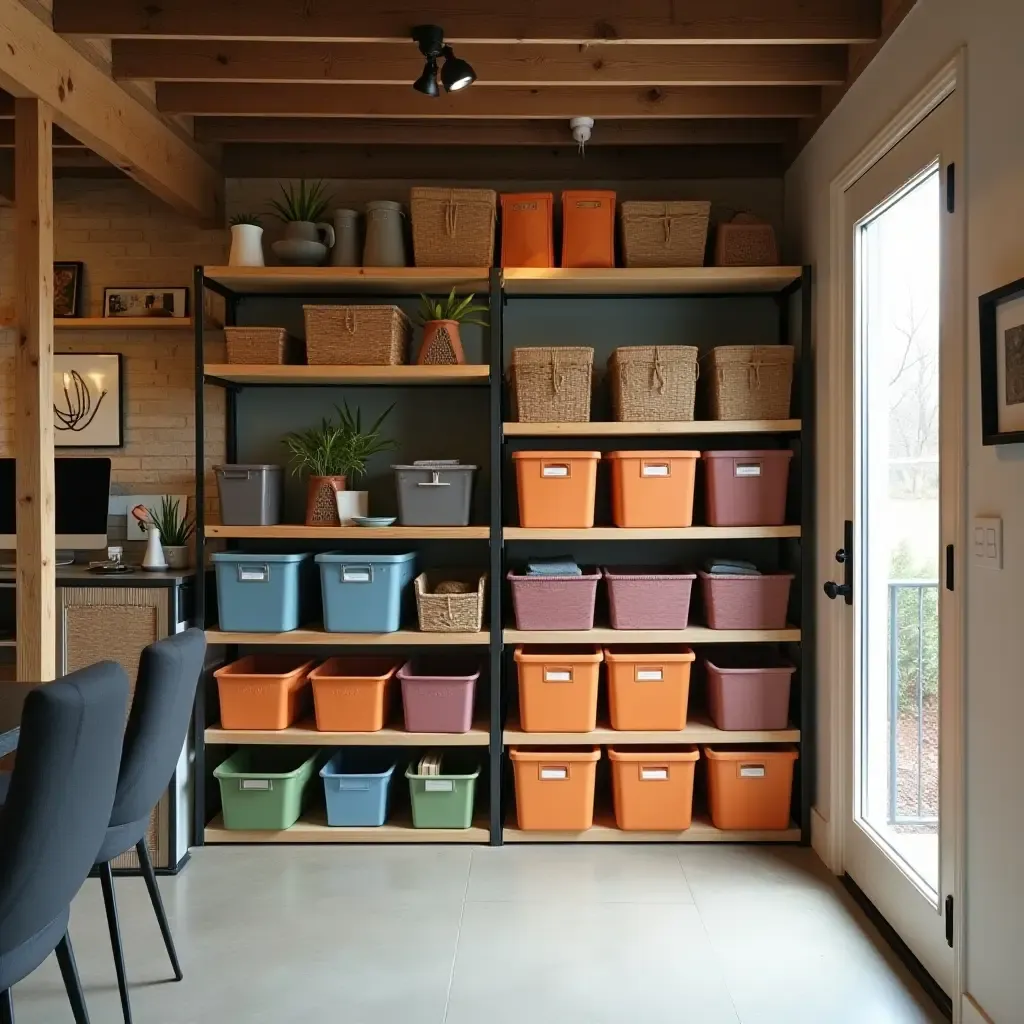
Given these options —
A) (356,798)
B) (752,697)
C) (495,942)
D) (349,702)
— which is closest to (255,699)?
(349,702)

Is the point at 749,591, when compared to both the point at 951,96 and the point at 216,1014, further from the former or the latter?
the point at 216,1014

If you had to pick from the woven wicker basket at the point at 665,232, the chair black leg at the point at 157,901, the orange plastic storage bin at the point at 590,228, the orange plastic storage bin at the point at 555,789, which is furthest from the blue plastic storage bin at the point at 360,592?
the woven wicker basket at the point at 665,232

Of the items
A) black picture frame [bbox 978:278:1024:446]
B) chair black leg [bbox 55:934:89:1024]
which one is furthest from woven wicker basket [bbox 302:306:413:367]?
chair black leg [bbox 55:934:89:1024]

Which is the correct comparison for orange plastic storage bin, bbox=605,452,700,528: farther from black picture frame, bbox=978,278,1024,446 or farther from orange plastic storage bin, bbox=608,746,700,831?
black picture frame, bbox=978,278,1024,446

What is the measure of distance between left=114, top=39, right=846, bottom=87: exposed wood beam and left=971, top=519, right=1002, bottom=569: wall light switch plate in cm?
168

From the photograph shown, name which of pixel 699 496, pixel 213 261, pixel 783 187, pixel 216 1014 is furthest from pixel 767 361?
pixel 216 1014

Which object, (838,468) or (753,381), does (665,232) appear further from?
(838,468)

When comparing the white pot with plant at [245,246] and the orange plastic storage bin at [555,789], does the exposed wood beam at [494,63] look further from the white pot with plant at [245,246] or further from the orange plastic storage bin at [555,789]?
the orange plastic storage bin at [555,789]

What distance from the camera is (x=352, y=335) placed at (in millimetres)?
3293

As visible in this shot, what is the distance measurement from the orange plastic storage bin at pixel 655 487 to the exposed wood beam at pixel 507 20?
1330 millimetres

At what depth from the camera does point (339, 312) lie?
328cm

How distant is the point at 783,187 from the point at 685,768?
7.65ft

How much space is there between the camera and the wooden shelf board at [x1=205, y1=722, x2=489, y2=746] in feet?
10.8

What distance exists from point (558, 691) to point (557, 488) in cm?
73
